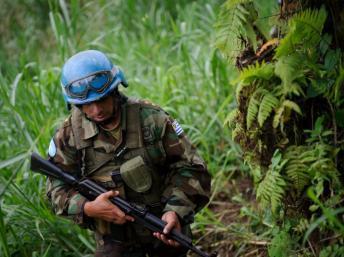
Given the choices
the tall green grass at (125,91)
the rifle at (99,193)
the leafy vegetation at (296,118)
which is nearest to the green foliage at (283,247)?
the leafy vegetation at (296,118)

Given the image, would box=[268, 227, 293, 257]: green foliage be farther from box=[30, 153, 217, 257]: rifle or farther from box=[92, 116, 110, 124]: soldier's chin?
box=[92, 116, 110, 124]: soldier's chin

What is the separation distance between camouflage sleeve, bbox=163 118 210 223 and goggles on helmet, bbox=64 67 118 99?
16.1 inches

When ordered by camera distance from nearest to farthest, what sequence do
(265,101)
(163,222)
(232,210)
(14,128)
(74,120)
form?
(265,101)
(163,222)
(74,120)
(232,210)
(14,128)

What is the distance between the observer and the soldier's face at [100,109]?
2.89 m

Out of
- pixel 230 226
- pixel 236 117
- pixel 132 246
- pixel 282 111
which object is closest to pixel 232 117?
pixel 236 117

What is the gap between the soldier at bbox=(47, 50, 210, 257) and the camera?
2.96 m

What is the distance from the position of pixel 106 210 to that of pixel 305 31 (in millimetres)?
1354

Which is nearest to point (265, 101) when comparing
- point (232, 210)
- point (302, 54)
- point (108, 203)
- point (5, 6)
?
point (302, 54)

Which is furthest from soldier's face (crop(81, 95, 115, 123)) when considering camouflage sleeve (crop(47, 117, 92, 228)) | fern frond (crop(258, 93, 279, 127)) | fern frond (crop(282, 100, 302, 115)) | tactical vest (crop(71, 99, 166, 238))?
fern frond (crop(282, 100, 302, 115))

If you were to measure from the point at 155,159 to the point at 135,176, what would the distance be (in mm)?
148

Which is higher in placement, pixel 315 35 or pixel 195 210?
pixel 315 35

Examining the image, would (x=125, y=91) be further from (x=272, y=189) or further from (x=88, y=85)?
(x=272, y=189)

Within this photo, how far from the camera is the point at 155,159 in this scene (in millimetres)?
3098

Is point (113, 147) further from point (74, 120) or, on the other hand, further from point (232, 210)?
point (232, 210)
